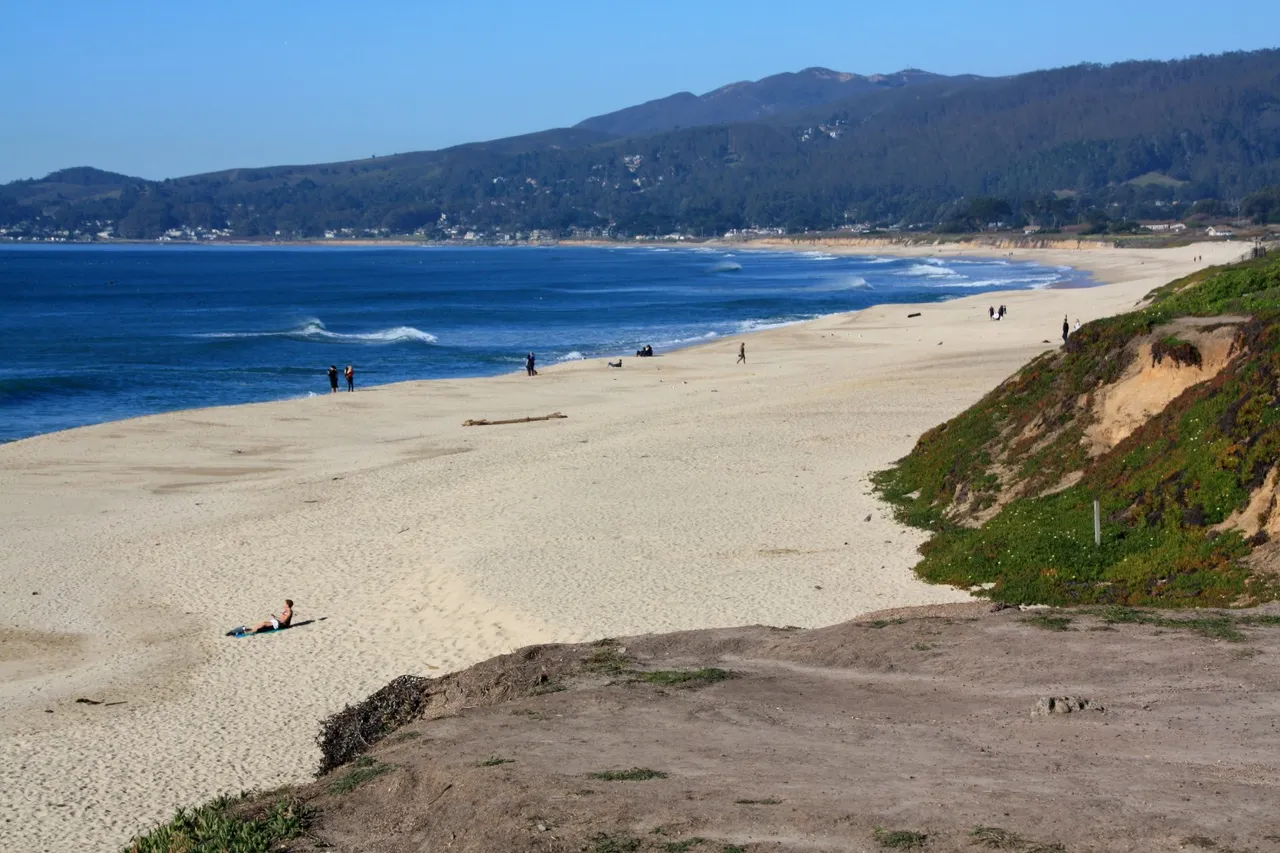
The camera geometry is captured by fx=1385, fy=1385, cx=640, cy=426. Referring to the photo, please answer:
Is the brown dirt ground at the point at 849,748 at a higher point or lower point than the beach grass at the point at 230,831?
higher

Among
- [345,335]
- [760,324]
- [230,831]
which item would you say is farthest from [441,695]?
[345,335]

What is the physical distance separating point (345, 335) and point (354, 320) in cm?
1171

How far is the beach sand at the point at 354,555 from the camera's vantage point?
1310cm

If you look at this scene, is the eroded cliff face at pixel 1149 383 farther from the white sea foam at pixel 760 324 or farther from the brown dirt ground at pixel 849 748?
the white sea foam at pixel 760 324

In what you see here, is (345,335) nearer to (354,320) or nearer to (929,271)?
(354,320)

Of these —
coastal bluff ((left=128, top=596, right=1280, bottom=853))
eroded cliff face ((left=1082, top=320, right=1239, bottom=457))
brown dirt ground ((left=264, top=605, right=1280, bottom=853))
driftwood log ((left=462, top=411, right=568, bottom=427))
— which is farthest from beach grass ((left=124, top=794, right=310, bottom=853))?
driftwood log ((left=462, top=411, right=568, bottom=427))

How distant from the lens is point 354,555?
1978cm

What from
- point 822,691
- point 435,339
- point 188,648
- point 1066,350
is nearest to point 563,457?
point 1066,350

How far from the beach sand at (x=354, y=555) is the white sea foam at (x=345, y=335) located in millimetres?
27763

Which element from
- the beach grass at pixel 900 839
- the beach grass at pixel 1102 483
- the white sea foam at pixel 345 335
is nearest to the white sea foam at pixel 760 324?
the white sea foam at pixel 345 335

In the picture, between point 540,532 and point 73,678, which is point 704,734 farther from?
point 540,532

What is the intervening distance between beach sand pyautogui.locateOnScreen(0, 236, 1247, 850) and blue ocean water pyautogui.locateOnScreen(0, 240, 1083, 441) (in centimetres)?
1198

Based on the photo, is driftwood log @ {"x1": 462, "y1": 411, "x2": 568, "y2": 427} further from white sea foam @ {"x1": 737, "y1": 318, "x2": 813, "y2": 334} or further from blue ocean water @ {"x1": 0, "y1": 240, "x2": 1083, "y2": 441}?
white sea foam @ {"x1": 737, "y1": 318, "x2": 813, "y2": 334}

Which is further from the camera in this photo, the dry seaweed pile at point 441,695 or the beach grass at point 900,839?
the dry seaweed pile at point 441,695
